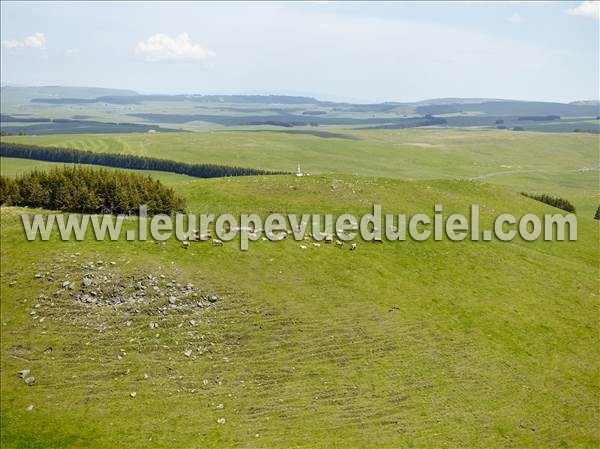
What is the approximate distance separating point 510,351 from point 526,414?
7666 mm


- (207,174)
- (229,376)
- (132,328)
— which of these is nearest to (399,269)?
(229,376)

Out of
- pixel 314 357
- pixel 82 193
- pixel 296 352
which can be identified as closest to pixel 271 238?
pixel 296 352

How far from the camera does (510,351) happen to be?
4444 cm

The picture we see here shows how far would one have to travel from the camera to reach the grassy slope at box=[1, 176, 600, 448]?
35.1 meters

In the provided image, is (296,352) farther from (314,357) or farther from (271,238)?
(271,238)

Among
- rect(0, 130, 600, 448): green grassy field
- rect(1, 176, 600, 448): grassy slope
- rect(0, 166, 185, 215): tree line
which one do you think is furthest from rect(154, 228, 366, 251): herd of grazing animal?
rect(0, 166, 185, 215): tree line

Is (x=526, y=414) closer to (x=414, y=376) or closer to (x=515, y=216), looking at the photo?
(x=414, y=376)

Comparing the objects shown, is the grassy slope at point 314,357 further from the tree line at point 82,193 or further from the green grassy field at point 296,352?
the tree line at point 82,193

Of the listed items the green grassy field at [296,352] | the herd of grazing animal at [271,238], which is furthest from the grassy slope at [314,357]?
the herd of grazing animal at [271,238]

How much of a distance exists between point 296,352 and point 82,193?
3889 centimetres

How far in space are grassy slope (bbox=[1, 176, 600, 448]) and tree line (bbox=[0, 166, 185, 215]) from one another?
34.0 feet

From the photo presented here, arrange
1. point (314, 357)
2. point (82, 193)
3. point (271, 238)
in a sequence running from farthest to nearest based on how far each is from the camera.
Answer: point (82, 193)
point (271, 238)
point (314, 357)

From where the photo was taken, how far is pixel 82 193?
64.6 m

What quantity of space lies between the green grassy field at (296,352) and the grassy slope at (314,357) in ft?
0.42
